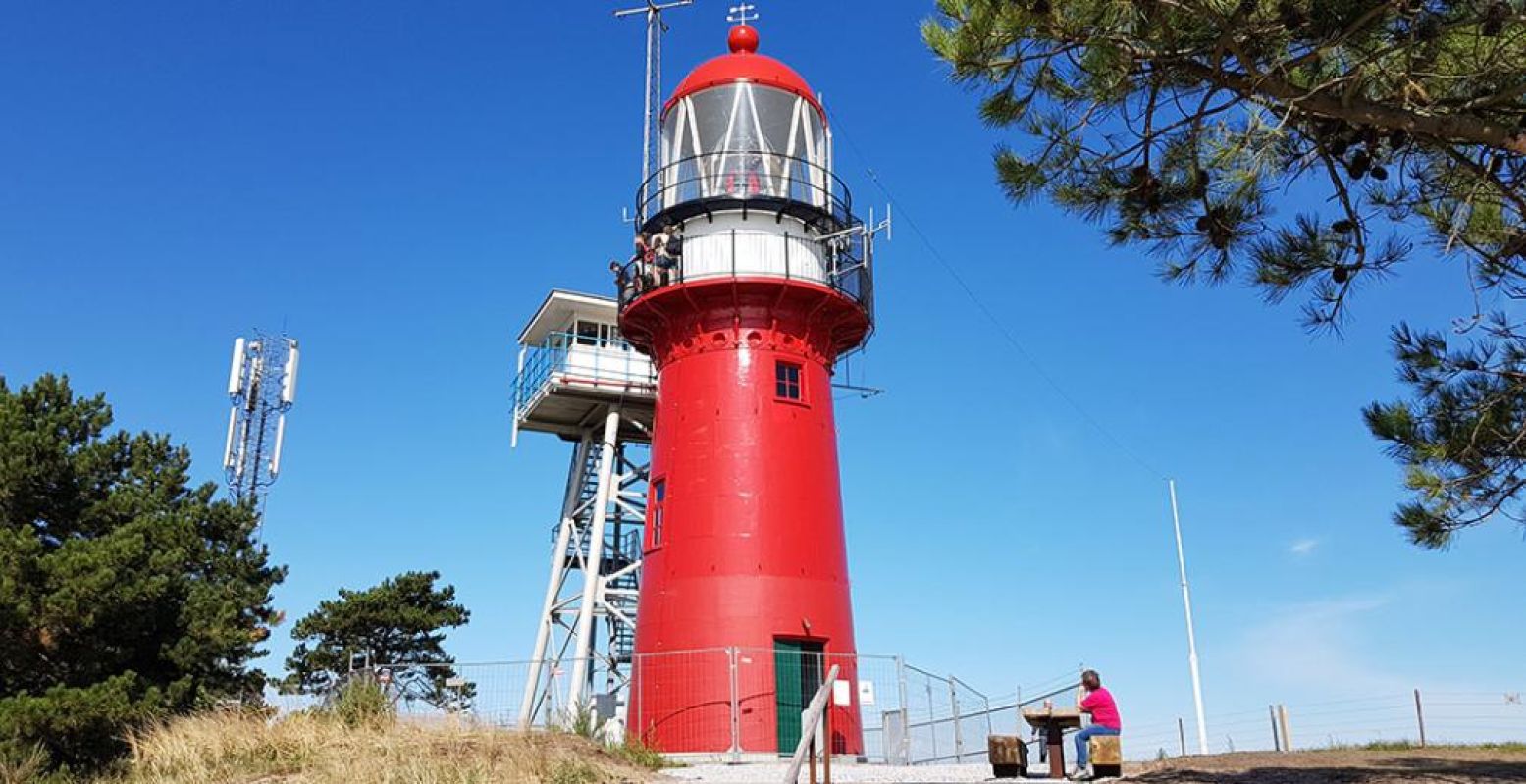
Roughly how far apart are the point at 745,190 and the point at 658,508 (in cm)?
625

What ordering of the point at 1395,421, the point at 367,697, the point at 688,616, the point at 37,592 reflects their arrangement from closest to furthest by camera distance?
the point at 1395,421, the point at 367,697, the point at 37,592, the point at 688,616

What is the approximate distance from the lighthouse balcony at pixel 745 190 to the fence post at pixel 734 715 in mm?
8368

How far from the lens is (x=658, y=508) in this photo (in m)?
23.0

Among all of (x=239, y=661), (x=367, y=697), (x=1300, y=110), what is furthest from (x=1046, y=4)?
(x=239, y=661)

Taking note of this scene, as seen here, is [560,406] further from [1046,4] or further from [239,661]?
[1046,4]

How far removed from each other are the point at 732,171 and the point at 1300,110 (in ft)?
48.0

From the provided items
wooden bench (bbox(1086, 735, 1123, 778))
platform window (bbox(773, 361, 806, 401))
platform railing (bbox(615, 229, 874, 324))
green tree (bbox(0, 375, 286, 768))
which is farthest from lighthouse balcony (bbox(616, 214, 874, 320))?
wooden bench (bbox(1086, 735, 1123, 778))

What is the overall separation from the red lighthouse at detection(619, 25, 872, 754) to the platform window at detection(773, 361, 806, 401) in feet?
0.13

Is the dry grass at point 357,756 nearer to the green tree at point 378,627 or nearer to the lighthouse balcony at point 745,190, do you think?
the lighthouse balcony at point 745,190

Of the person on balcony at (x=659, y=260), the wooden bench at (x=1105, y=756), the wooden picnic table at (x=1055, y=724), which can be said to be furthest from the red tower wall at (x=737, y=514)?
the wooden bench at (x=1105, y=756)

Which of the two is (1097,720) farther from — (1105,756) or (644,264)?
(644,264)

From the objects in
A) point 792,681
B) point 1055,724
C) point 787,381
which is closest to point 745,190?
point 787,381

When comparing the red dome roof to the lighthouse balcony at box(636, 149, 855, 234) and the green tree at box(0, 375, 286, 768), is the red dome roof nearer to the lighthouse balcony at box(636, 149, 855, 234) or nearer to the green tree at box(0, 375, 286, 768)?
the lighthouse balcony at box(636, 149, 855, 234)

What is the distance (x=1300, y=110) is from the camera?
410 inches
